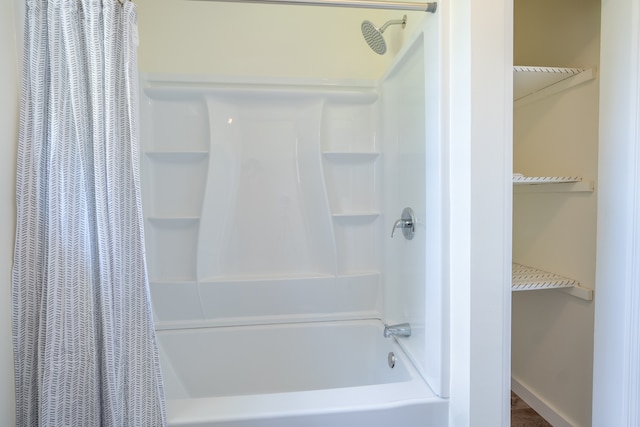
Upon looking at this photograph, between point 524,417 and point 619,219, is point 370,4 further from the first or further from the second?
point 524,417

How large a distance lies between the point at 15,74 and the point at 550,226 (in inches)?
94.1

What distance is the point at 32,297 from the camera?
1.01 m

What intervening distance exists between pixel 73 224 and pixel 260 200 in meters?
1.15

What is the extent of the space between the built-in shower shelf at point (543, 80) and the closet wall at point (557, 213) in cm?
3

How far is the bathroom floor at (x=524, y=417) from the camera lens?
1844 mm

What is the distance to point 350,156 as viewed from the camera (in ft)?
7.07

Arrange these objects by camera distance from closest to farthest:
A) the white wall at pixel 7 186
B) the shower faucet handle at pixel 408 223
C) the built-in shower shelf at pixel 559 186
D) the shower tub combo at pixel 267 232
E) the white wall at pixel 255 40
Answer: the white wall at pixel 7 186 < the built-in shower shelf at pixel 559 186 < the shower faucet handle at pixel 408 223 < the shower tub combo at pixel 267 232 < the white wall at pixel 255 40

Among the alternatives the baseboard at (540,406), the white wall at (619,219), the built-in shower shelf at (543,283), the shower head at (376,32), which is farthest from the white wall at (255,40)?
the baseboard at (540,406)

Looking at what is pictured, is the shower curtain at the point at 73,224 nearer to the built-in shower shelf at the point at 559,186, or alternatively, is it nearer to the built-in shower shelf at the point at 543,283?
the built-in shower shelf at the point at 543,283

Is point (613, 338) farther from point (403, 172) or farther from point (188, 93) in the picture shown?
point (188, 93)

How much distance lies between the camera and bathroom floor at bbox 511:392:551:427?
1.84 metres

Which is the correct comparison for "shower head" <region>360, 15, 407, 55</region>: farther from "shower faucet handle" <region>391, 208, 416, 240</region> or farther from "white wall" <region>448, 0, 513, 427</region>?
"shower faucet handle" <region>391, 208, 416, 240</region>

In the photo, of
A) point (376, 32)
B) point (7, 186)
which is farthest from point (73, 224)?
point (376, 32)

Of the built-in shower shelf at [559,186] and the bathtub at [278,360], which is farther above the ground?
the built-in shower shelf at [559,186]
